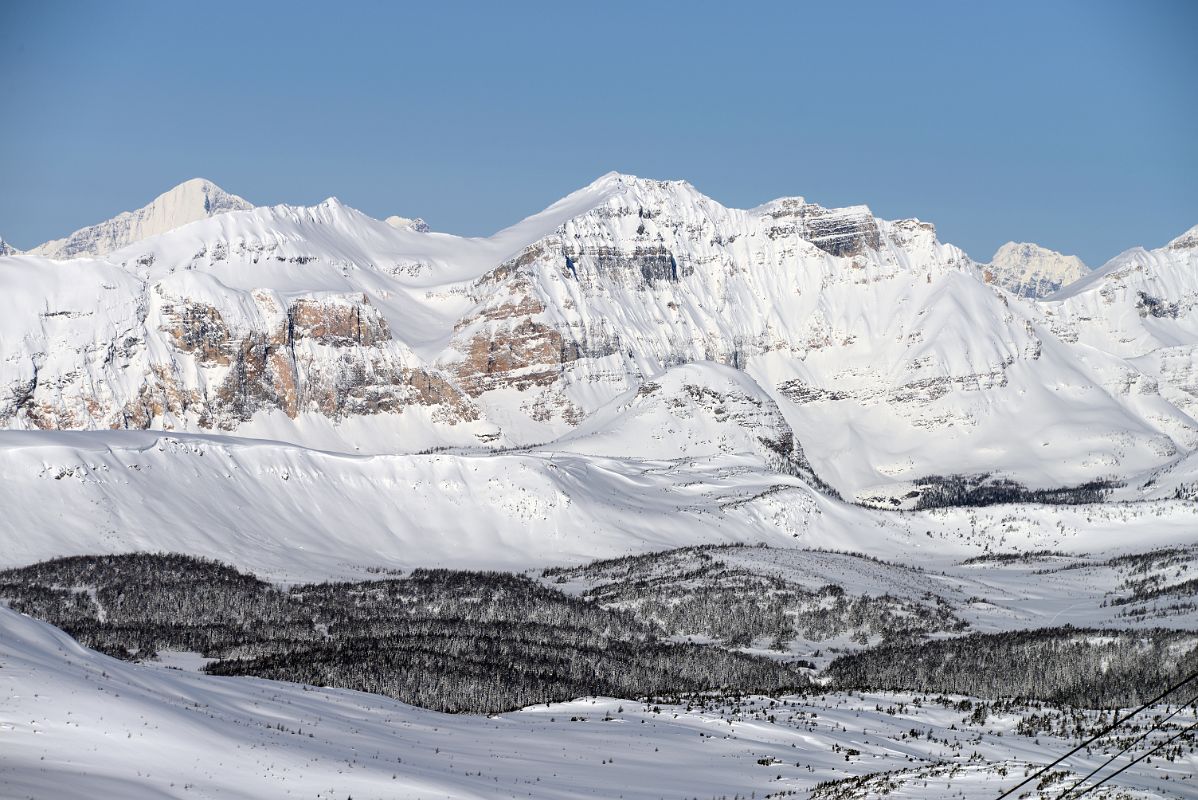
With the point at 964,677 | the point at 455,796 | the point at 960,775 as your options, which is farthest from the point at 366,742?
the point at 964,677

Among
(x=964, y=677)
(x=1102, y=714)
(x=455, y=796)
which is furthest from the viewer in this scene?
(x=964, y=677)

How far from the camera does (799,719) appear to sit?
133m

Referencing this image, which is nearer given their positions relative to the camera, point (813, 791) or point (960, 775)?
point (960, 775)

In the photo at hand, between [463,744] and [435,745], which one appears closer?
[435,745]

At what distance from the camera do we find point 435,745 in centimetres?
11650

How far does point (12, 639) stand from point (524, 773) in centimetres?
3569

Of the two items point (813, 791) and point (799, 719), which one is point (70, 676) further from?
point (799, 719)

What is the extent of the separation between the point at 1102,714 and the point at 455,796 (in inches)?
2560

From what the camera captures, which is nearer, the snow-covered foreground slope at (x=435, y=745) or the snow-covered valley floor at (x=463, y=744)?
the snow-covered foreground slope at (x=435, y=745)

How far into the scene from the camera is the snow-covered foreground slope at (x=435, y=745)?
86750 mm

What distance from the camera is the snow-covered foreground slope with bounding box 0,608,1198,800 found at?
86750 millimetres

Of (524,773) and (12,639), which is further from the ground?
(12,639)

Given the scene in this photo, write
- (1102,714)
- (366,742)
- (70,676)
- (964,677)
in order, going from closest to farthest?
(70,676) < (366,742) < (1102,714) < (964,677)

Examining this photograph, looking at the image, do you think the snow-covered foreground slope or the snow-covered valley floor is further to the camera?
the snow-covered valley floor
